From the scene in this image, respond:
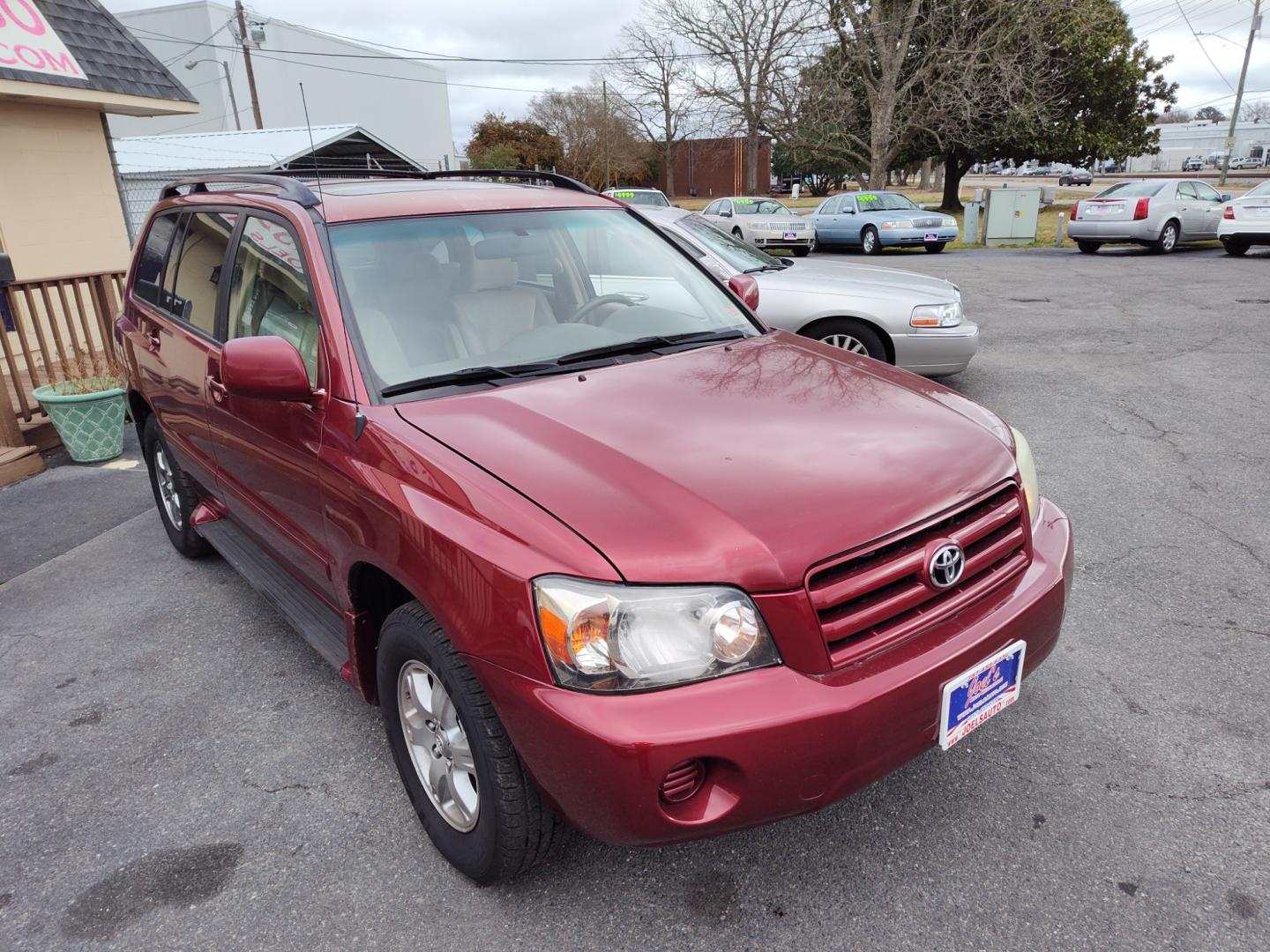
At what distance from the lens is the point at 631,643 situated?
6.04 feet

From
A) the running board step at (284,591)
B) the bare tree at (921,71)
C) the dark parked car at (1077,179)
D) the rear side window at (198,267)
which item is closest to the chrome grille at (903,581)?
the running board step at (284,591)

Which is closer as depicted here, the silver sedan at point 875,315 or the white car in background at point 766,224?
the silver sedan at point 875,315

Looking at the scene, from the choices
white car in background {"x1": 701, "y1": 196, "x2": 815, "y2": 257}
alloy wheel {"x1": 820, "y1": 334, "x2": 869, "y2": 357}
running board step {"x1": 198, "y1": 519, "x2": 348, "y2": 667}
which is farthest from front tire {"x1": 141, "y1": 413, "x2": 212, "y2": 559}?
white car in background {"x1": 701, "y1": 196, "x2": 815, "y2": 257}

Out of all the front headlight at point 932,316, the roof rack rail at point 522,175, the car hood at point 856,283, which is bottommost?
the front headlight at point 932,316

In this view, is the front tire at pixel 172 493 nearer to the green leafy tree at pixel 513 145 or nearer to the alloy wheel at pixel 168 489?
the alloy wheel at pixel 168 489

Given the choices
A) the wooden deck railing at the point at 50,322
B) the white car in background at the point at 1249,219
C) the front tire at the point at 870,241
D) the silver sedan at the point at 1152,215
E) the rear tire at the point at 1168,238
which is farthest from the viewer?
the front tire at the point at 870,241

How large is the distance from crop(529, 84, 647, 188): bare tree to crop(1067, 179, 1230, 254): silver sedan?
3747 cm

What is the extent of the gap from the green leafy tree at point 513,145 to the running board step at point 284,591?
165ft

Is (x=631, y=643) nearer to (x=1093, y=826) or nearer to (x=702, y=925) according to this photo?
(x=702, y=925)

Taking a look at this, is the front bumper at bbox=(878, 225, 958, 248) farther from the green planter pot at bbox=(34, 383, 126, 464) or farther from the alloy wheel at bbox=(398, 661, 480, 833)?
the alloy wheel at bbox=(398, 661, 480, 833)

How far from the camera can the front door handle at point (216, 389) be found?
3.21 metres

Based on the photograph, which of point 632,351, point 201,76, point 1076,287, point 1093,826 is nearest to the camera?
point 1093,826

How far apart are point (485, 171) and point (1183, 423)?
5234mm

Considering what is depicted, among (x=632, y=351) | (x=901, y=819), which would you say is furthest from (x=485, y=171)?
(x=901, y=819)
